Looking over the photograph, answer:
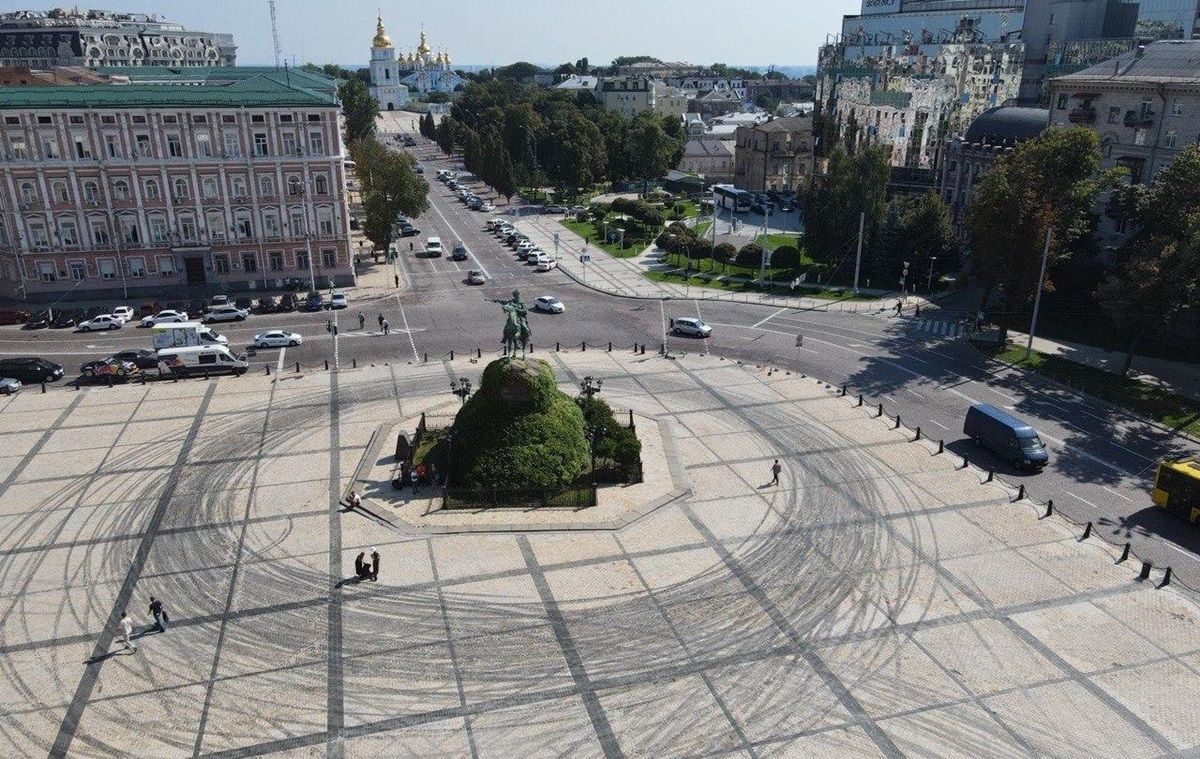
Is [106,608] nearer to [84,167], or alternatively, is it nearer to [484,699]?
[484,699]

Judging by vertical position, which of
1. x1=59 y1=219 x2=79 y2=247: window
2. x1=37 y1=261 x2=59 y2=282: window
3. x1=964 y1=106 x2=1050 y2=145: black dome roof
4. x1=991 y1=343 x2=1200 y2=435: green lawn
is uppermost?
x1=964 y1=106 x2=1050 y2=145: black dome roof

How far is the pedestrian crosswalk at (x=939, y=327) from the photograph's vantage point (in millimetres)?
64875

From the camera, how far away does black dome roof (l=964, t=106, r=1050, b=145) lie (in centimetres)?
8500

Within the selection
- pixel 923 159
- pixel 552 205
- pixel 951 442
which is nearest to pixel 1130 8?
pixel 923 159

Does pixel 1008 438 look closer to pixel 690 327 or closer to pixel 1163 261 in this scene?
pixel 1163 261

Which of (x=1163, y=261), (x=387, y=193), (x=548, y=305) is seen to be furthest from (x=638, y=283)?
(x=1163, y=261)

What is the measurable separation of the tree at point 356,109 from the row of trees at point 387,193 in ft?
171

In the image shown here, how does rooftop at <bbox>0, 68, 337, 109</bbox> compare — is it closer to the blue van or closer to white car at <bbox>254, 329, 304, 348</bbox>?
white car at <bbox>254, 329, 304, 348</bbox>

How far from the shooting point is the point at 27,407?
48562mm

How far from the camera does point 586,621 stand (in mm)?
28906

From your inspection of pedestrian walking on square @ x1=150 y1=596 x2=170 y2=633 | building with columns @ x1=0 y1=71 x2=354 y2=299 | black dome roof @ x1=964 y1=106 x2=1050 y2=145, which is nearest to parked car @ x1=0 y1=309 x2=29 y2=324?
building with columns @ x1=0 y1=71 x2=354 y2=299

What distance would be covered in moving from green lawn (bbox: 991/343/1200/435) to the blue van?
10.4 metres

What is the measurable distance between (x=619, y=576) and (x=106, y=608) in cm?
1837

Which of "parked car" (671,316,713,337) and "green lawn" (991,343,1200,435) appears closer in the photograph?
"green lawn" (991,343,1200,435)
